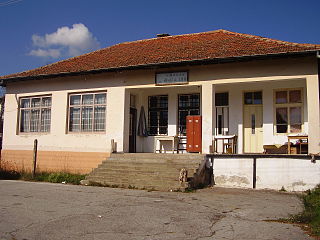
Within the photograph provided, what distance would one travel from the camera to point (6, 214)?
7.42 meters

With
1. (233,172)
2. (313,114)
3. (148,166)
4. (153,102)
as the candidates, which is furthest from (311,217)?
(153,102)

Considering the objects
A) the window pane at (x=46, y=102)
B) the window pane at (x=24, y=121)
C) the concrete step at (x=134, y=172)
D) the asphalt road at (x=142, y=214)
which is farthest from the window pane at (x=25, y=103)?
the asphalt road at (x=142, y=214)

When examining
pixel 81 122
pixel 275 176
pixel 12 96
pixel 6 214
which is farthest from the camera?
pixel 12 96

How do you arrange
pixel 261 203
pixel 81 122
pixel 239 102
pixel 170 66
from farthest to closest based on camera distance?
1. pixel 81 122
2. pixel 239 102
3. pixel 170 66
4. pixel 261 203

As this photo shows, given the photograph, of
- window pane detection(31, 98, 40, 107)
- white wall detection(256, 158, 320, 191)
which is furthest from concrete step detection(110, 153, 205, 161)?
window pane detection(31, 98, 40, 107)

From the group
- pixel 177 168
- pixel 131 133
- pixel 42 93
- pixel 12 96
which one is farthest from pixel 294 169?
pixel 12 96

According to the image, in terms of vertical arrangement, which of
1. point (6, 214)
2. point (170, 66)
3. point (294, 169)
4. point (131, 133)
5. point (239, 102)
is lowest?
point (6, 214)

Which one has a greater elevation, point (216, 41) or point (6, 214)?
point (216, 41)

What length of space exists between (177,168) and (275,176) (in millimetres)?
3235

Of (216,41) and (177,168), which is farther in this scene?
(216,41)

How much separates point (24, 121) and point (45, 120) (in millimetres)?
1363

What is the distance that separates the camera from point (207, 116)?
13.4 metres

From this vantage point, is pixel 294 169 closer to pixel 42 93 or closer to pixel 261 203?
pixel 261 203

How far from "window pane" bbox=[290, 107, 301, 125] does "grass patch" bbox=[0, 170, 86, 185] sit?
328 inches
